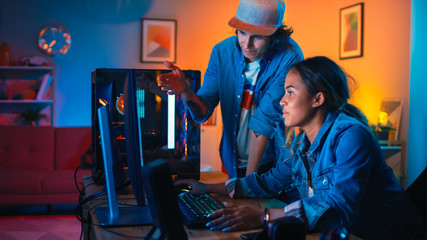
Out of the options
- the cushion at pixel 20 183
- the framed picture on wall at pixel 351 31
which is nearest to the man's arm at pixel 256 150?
the cushion at pixel 20 183

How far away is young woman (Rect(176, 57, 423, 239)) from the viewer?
1.04 meters

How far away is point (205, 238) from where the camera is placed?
957 millimetres

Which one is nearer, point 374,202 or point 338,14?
point 374,202

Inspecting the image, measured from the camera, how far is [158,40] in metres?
5.37

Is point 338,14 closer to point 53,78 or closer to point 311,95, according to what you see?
point 53,78

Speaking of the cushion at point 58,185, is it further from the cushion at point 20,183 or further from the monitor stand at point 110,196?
the monitor stand at point 110,196

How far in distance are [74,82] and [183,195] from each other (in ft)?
14.0

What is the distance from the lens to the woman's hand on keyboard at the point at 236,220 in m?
1.01

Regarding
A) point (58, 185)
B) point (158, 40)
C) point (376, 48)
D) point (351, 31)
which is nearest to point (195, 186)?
point (58, 185)

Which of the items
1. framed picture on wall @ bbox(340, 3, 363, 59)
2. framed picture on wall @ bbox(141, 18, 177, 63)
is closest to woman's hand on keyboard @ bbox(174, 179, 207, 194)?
framed picture on wall @ bbox(340, 3, 363, 59)

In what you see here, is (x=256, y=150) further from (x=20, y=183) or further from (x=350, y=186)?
(x=20, y=183)

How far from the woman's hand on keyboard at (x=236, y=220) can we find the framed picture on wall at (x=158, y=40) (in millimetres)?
4497

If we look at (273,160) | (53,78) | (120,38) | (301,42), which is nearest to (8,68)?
(53,78)

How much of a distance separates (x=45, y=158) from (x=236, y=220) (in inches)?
151
